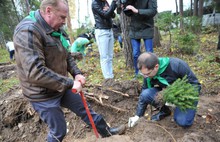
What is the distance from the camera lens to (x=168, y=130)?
2.82 m

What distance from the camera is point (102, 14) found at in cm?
396

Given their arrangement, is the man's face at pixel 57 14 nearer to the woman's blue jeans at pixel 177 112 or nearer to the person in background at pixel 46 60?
the person in background at pixel 46 60

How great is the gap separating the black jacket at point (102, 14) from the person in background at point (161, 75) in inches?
66.5

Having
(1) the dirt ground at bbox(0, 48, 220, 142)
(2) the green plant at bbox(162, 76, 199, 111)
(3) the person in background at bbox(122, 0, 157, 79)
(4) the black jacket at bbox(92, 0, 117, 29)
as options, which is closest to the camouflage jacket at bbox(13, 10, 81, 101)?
(2) the green plant at bbox(162, 76, 199, 111)

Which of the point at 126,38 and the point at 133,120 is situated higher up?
the point at 126,38

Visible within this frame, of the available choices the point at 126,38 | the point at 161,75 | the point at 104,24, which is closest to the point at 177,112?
the point at 161,75

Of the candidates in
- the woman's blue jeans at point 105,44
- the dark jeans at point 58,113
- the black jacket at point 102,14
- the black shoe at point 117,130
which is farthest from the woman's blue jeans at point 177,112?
the black jacket at point 102,14

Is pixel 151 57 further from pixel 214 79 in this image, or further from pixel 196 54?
pixel 196 54

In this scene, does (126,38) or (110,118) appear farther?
(126,38)

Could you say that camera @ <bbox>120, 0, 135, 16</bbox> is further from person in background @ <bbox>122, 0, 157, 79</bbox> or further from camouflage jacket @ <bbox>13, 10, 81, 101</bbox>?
camouflage jacket @ <bbox>13, 10, 81, 101</bbox>

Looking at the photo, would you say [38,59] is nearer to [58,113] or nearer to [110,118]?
[58,113]

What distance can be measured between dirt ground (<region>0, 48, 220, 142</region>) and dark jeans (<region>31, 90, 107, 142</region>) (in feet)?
2.19

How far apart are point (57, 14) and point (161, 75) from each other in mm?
1481

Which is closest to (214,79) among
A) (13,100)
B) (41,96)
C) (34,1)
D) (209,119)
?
(209,119)
